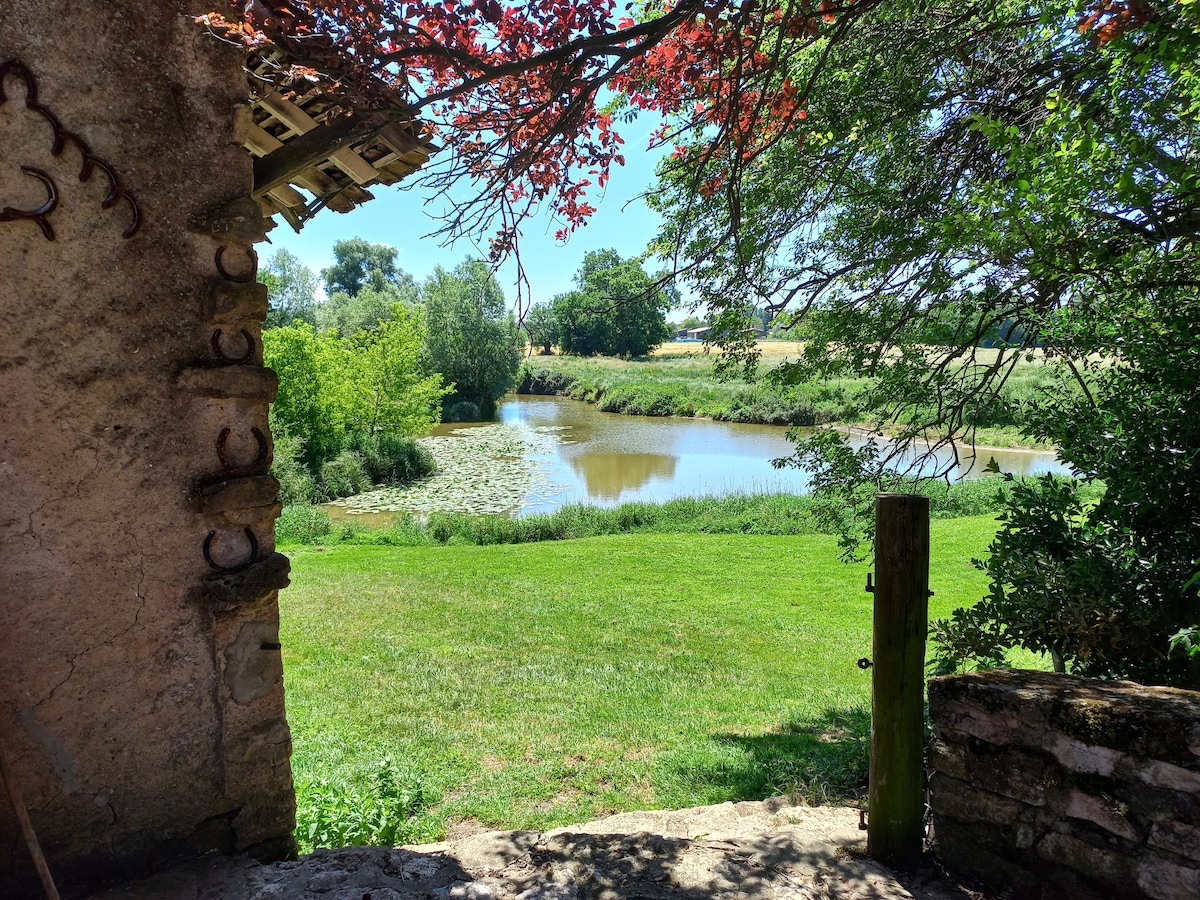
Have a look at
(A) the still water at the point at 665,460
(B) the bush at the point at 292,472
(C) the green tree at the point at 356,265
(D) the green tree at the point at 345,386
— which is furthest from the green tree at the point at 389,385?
(C) the green tree at the point at 356,265

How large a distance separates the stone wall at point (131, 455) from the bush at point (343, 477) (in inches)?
681

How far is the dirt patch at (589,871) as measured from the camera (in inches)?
91.7

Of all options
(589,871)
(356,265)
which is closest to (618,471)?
(589,871)

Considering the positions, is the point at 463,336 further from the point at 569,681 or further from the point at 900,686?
the point at 900,686

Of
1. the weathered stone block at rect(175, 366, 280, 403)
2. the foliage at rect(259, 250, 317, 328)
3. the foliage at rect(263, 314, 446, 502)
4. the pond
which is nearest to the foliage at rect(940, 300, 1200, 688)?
the weathered stone block at rect(175, 366, 280, 403)

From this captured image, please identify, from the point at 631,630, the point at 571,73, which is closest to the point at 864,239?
the point at 571,73

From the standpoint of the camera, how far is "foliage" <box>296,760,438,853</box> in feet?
10.5

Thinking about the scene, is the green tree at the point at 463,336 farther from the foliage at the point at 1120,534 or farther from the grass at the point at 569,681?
the foliage at the point at 1120,534

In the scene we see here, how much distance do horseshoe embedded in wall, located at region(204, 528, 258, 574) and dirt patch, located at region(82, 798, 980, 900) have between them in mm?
1103

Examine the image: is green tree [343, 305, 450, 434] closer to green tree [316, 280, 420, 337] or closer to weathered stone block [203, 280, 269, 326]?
green tree [316, 280, 420, 337]

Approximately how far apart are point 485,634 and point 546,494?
11504mm

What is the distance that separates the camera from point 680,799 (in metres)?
4.22

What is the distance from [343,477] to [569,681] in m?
15.1

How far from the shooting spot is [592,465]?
2422cm
